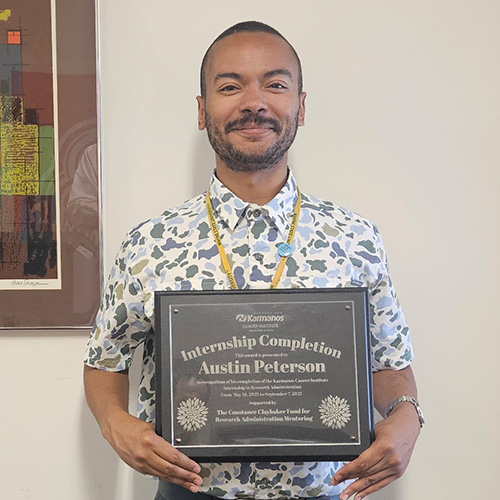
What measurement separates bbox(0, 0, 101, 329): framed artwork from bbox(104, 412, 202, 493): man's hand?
20.1 inches

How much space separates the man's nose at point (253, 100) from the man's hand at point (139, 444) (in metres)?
0.55

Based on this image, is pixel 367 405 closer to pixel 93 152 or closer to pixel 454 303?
pixel 454 303

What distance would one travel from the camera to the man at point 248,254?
1199 millimetres

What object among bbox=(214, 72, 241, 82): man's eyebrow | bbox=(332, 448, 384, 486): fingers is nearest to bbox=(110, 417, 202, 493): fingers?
bbox=(332, 448, 384, 486): fingers

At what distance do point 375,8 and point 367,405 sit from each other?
0.92m

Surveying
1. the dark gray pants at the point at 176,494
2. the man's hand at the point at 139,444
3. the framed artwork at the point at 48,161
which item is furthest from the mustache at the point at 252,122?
the dark gray pants at the point at 176,494

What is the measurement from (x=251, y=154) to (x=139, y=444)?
0.52m

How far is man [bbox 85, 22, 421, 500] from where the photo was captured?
1199mm

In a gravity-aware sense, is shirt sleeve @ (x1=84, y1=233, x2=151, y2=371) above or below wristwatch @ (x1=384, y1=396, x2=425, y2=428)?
above

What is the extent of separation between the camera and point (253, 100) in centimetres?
126

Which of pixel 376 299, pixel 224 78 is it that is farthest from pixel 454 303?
pixel 224 78

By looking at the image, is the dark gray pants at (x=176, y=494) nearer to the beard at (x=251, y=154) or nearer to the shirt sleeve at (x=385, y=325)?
the shirt sleeve at (x=385, y=325)

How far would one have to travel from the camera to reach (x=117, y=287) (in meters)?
1.29

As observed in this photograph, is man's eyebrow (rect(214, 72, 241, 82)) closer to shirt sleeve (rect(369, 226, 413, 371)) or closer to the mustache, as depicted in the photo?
the mustache
